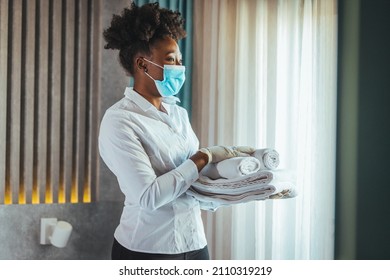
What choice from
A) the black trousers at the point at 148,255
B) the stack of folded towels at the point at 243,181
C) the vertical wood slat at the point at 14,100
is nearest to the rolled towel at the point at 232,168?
the stack of folded towels at the point at 243,181

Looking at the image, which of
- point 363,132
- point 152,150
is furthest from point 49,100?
point 363,132

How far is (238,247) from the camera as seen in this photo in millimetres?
2439

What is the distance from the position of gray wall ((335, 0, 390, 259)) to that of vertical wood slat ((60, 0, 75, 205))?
107 cm

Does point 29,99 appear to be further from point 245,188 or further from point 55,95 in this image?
point 245,188

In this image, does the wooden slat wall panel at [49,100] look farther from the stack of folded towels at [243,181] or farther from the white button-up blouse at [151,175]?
the stack of folded towels at [243,181]

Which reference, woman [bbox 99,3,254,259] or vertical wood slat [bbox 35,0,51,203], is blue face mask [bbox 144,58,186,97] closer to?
woman [bbox 99,3,254,259]

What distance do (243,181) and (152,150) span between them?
0.22 metres

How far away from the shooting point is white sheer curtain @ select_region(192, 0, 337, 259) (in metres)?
2.39

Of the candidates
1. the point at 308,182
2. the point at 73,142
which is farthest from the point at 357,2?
the point at 73,142

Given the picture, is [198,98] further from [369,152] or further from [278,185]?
[278,185]

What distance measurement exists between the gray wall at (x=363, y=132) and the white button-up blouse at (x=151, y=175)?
114 cm

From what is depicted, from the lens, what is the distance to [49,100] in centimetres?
223

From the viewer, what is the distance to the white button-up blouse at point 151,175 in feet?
4.15

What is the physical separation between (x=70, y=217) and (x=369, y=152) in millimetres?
1194
